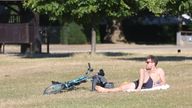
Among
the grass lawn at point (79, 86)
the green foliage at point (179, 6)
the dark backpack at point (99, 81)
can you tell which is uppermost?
the green foliage at point (179, 6)

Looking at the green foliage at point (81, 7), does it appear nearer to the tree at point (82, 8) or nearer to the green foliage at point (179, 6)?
the tree at point (82, 8)

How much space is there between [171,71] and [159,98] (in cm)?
844

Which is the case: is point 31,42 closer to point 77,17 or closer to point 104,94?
point 77,17

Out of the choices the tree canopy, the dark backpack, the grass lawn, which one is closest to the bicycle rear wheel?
the grass lawn

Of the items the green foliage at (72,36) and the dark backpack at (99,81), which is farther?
the green foliage at (72,36)

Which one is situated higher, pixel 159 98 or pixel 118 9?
pixel 118 9

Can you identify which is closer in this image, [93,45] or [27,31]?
[93,45]

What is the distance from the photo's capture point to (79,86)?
59.3 feet

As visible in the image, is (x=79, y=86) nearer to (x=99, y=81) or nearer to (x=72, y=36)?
(x=99, y=81)

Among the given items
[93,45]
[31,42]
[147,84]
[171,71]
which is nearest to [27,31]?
[31,42]

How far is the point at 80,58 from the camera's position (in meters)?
30.9

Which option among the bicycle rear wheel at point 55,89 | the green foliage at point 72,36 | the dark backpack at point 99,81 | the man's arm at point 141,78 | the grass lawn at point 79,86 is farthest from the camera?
the green foliage at point 72,36

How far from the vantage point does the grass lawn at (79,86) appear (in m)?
13.8

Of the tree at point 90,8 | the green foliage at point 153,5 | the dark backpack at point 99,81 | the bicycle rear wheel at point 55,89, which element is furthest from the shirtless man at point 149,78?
the tree at point 90,8
